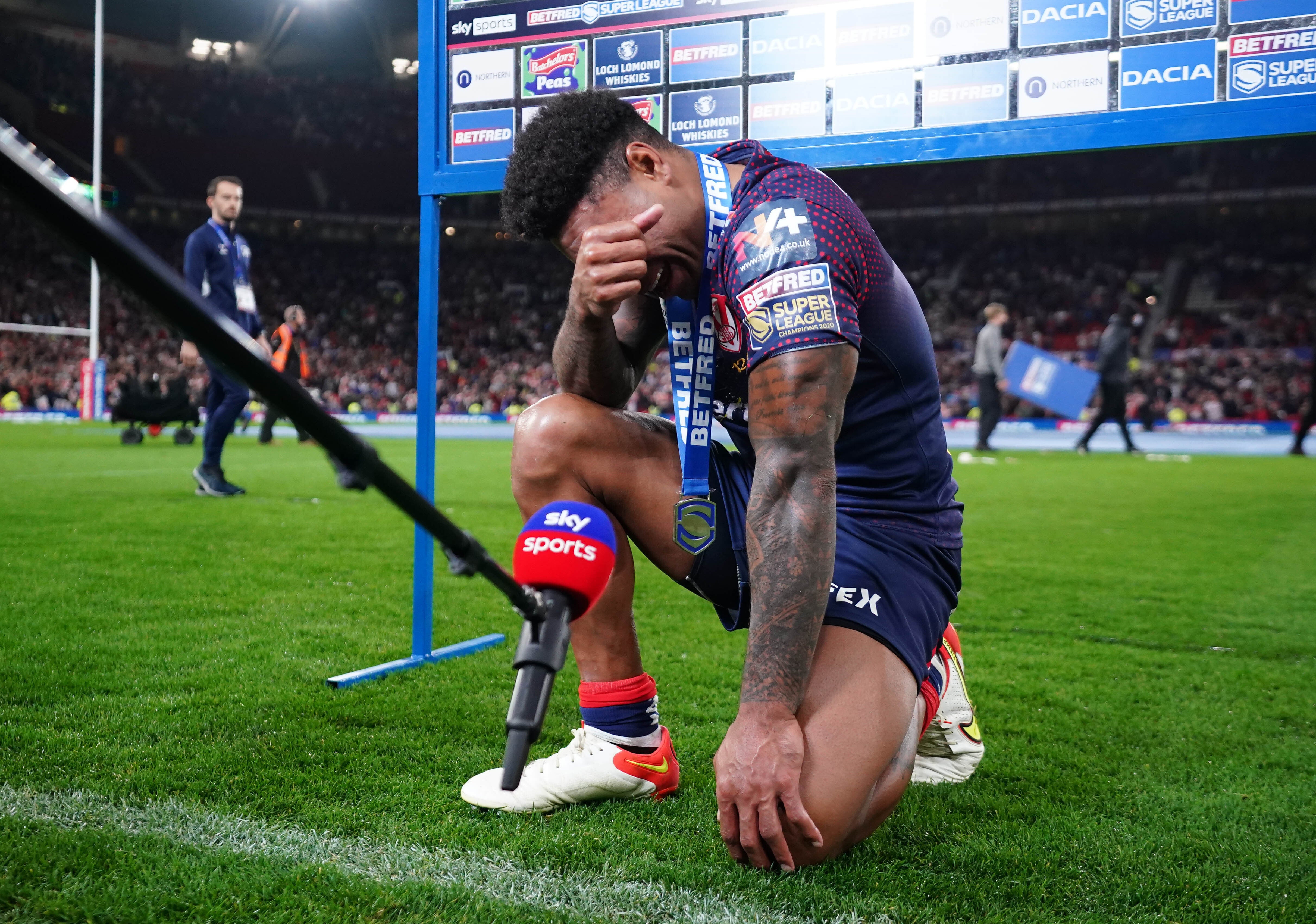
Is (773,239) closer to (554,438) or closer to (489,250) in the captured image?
(554,438)

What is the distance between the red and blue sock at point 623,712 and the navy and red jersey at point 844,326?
594 mm

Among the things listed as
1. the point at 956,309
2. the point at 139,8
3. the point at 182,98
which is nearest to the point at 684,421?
the point at 956,309

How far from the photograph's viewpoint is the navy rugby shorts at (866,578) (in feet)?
5.89

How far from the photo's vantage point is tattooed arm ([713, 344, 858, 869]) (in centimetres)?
156

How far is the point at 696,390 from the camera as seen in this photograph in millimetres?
1997

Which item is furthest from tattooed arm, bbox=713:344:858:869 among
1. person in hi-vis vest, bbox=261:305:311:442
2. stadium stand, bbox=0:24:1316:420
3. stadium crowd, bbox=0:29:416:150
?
stadium crowd, bbox=0:29:416:150

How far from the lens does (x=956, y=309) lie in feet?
89.4

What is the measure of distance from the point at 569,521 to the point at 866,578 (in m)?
0.93

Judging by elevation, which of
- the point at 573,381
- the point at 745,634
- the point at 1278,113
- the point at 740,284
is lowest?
the point at 745,634

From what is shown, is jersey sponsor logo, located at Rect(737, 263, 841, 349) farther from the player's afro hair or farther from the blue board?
the blue board

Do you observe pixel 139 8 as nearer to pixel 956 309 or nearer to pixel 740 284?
pixel 956 309

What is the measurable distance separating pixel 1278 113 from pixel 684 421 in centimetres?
178

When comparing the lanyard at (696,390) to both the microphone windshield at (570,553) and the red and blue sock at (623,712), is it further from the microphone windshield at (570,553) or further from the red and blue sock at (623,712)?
the microphone windshield at (570,553)

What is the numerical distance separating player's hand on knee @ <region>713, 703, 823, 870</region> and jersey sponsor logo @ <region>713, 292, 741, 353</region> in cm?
70
